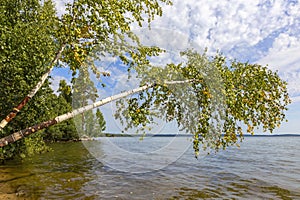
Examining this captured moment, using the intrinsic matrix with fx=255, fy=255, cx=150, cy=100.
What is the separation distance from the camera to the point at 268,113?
12422mm

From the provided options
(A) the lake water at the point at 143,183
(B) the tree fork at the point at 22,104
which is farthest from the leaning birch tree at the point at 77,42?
(A) the lake water at the point at 143,183

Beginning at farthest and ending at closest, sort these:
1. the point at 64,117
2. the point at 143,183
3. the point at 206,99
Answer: the point at 143,183 < the point at 206,99 < the point at 64,117

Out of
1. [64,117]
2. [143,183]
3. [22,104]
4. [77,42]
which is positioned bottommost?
Result: [143,183]

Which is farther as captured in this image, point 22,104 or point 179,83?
point 179,83

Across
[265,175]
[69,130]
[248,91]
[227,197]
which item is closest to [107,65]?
[248,91]

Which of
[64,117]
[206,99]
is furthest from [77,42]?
[206,99]

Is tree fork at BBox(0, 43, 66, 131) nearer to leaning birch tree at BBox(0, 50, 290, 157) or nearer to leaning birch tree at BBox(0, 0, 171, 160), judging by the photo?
leaning birch tree at BBox(0, 0, 171, 160)

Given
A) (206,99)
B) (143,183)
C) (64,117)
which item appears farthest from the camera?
(143,183)

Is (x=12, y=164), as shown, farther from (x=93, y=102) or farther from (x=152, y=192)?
(x=93, y=102)

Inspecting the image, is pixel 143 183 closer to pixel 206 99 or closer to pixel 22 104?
pixel 206 99

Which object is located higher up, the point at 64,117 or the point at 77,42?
the point at 77,42

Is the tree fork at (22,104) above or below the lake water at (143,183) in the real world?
above

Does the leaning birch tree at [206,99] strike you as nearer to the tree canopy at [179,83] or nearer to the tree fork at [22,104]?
the tree canopy at [179,83]

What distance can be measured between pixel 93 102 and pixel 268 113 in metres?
8.35
